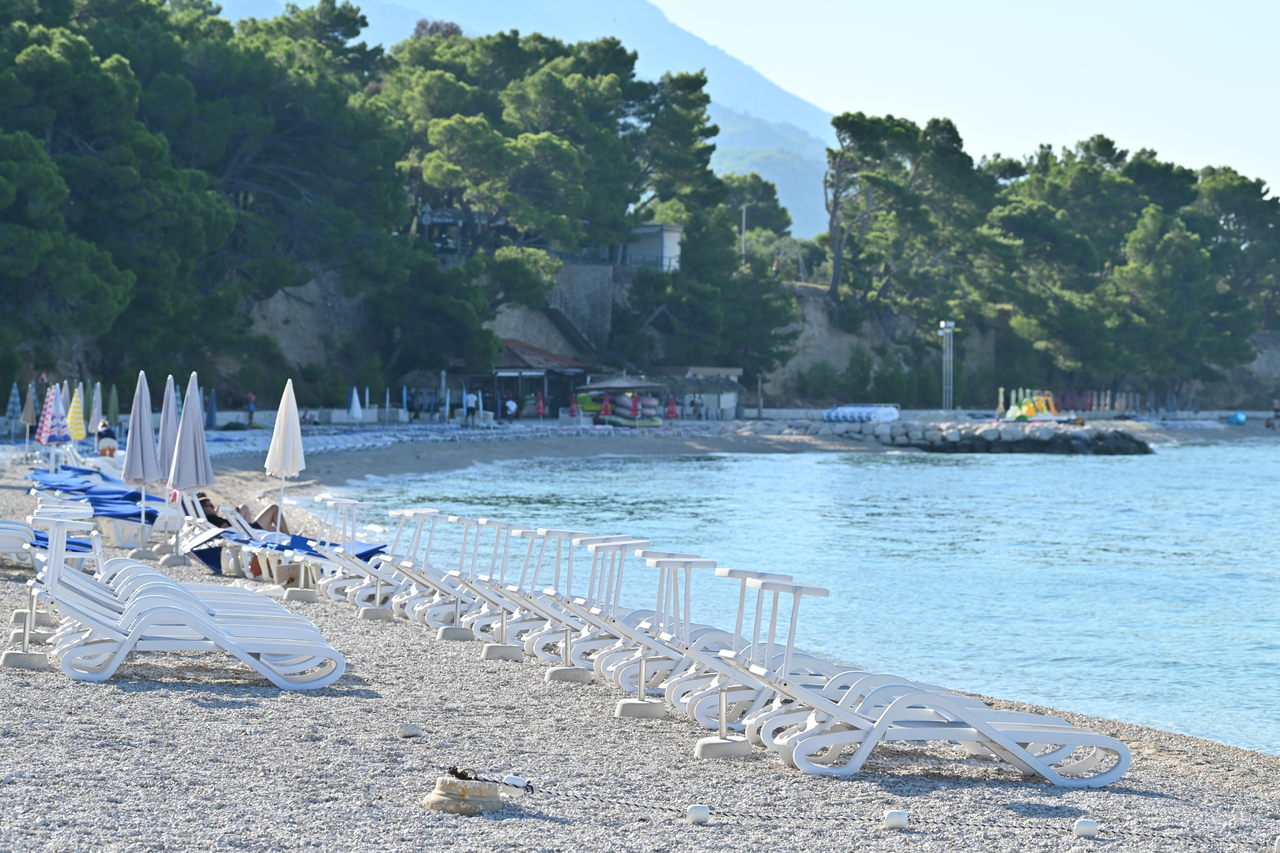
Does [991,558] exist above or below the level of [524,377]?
below

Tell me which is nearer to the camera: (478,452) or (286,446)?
(286,446)

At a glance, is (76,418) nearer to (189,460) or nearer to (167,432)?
(167,432)

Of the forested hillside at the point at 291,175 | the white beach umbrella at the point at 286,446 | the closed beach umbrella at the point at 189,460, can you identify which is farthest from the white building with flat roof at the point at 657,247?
the closed beach umbrella at the point at 189,460

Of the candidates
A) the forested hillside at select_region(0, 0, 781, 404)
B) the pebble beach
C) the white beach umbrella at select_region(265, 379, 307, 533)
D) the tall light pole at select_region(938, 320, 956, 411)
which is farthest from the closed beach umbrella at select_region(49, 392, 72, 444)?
the tall light pole at select_region(938, 320, 956, 411)

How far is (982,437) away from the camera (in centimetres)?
4881

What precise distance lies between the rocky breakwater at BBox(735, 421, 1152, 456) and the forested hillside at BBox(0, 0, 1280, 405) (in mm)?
5984

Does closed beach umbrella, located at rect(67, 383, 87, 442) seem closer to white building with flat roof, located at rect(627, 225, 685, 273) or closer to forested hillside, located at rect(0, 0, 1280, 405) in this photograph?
forested hillside, located at rect(0, 0, 1280, 405)

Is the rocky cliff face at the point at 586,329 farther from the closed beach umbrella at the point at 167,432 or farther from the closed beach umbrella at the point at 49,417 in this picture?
the closed beach umbrella at the point at 167,432

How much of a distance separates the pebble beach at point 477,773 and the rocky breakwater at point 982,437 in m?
41.8

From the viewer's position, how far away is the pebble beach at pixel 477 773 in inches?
159

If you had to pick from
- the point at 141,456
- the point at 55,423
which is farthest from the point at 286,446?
the point at 55,423

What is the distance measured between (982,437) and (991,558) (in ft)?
104

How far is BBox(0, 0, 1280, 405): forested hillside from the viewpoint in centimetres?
2972

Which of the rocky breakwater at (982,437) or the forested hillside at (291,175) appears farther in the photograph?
the rocky breakwater at (982,437)
